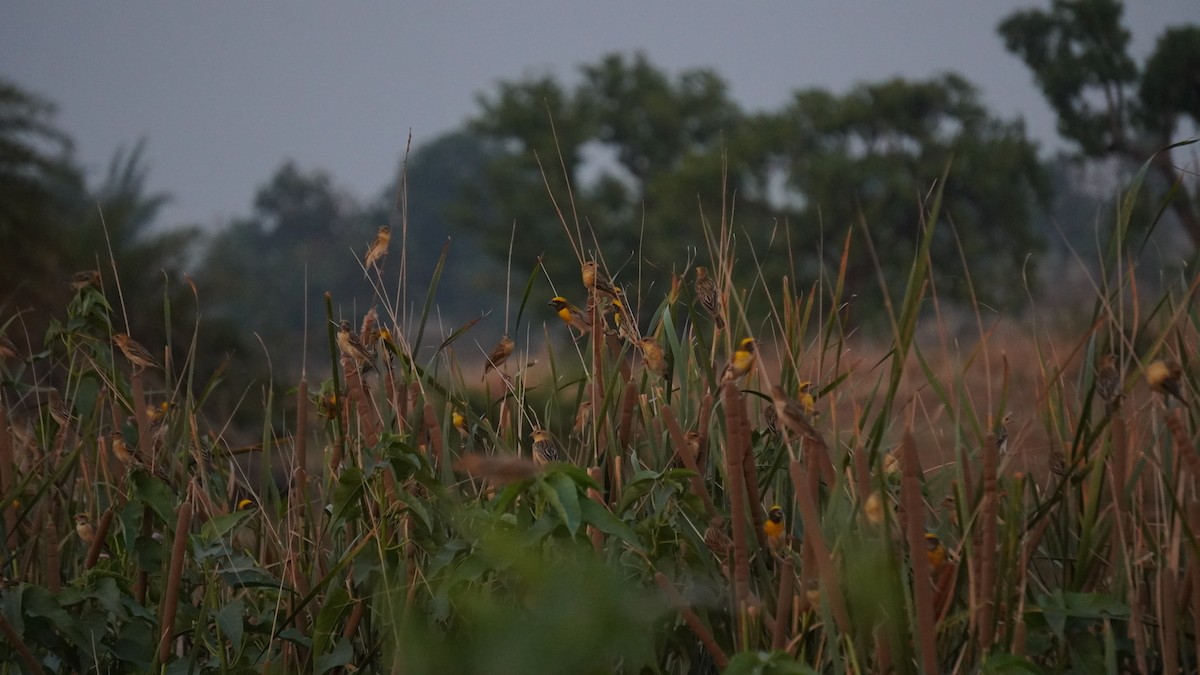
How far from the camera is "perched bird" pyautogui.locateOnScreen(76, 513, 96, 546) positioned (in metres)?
1.50

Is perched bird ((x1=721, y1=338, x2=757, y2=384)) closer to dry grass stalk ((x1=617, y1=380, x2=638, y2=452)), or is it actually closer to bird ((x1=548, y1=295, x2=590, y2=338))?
dry grass stalk ((x1=617, y1=380, x2=638, y2=452))

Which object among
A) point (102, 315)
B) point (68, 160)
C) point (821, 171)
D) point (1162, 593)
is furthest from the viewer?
point (821, 171)

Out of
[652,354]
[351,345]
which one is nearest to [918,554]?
[652,354]

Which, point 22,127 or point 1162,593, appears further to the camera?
point 22,127

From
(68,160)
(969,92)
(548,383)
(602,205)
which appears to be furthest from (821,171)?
(548,383)

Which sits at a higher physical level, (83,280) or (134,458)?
(83,280)

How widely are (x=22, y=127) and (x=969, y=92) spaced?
18064 millimetres

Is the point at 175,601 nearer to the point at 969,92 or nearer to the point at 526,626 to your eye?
the point at 526,626

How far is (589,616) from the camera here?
68 centimetres

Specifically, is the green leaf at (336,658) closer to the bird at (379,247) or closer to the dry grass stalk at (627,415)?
the dry grass stalk at (627,415)

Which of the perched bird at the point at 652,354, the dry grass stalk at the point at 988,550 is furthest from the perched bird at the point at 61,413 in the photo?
the dry grass stalk at the point at 988,550

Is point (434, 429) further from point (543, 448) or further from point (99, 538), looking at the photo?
point (99, 538)

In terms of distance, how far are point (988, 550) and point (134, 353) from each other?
111 cm

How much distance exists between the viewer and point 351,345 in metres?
1.35
